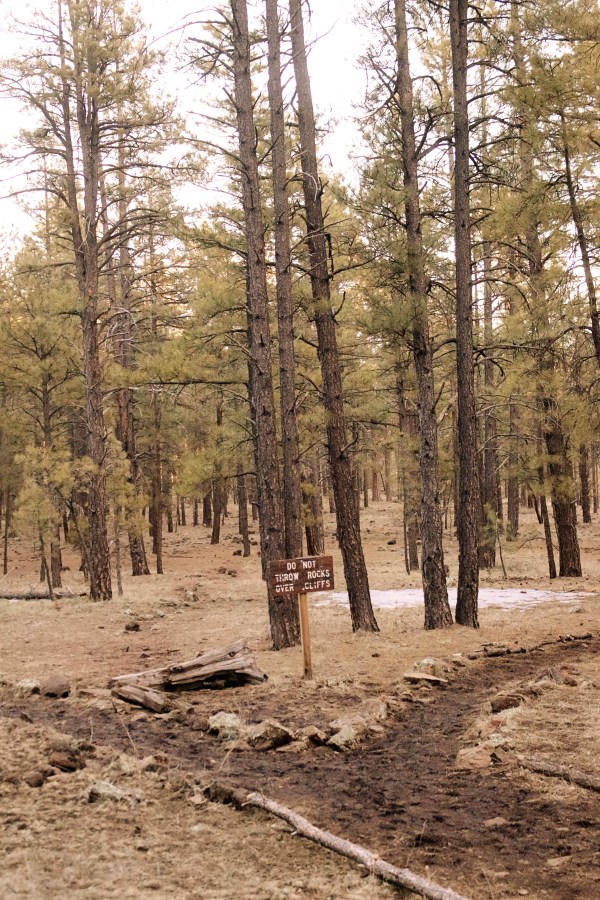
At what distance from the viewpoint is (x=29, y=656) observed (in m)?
10.5

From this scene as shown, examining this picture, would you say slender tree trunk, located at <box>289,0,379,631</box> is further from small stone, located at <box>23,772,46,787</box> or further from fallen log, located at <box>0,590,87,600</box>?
fallen log, located at <box>0,590,87,600</box>

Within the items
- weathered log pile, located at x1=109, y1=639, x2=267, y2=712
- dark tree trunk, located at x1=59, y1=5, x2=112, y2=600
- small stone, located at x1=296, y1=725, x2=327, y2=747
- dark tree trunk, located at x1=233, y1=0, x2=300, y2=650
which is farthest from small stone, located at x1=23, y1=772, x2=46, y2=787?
dark tree trunk, located at x1=59, y1=5, x2=112, y2=600

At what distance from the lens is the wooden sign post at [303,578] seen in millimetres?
8422

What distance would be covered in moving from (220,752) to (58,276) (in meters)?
19.5

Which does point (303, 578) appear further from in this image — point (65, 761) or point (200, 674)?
point (65, 761)

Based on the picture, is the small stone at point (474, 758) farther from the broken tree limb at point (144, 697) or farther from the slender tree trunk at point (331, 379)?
the slender tree trunk at point (331, 379)

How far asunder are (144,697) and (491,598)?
1021cm

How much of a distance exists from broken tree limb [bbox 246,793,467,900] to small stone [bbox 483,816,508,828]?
0.83m

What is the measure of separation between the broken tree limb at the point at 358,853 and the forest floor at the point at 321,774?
0.06m

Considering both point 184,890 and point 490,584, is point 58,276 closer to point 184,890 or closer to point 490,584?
point 490,584

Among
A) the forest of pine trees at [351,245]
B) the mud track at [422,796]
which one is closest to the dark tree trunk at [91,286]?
the forest of pine trees at [351,245]

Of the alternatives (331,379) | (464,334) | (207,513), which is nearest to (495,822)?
(331,379)

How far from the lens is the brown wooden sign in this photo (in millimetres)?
8453

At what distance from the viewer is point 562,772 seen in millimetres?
4867
